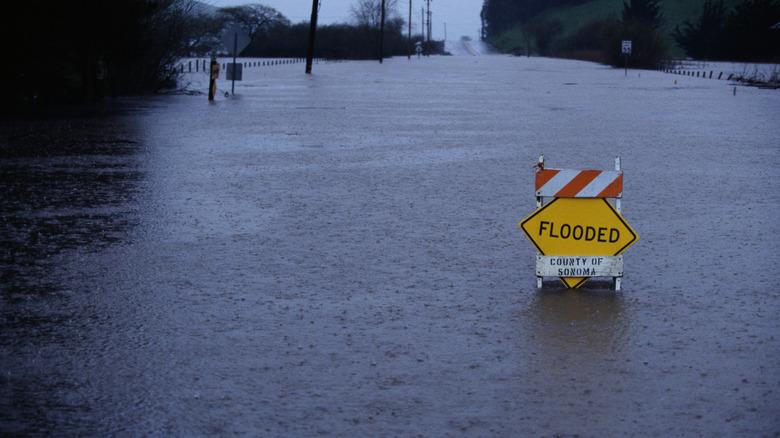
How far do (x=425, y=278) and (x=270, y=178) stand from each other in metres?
6.51

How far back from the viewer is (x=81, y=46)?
98.2 feet

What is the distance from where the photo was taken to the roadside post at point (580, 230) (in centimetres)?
878

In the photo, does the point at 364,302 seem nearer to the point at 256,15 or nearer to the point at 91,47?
the point at 91,47

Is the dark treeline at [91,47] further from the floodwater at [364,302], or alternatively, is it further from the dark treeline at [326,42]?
the dark treeline at [326,42]

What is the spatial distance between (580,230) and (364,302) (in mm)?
1800

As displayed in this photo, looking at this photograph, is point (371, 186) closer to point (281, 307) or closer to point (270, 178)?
point (270, 178)

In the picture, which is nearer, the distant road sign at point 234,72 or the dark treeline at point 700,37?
the distant road sign at point 234,72

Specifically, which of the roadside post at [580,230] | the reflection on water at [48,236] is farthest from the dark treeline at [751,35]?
the roadside post at [580,230]

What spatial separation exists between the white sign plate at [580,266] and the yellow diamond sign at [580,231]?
0.13 ft

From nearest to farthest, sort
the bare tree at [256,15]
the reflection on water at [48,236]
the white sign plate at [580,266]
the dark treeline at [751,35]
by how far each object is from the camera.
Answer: the reflection on water at [48,236], the white sign plate at [580,266], the dark treeline at [751,35], the bare tree at [256,15]

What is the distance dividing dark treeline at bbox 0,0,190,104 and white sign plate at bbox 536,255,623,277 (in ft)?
64.5

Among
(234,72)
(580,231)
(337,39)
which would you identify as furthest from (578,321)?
(337,39)

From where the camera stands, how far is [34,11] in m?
26.0

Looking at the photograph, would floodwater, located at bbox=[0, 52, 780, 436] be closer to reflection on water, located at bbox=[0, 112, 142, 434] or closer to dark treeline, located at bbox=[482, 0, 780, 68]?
reflection on water, located at bbox=[0, 112, 142, 434]
